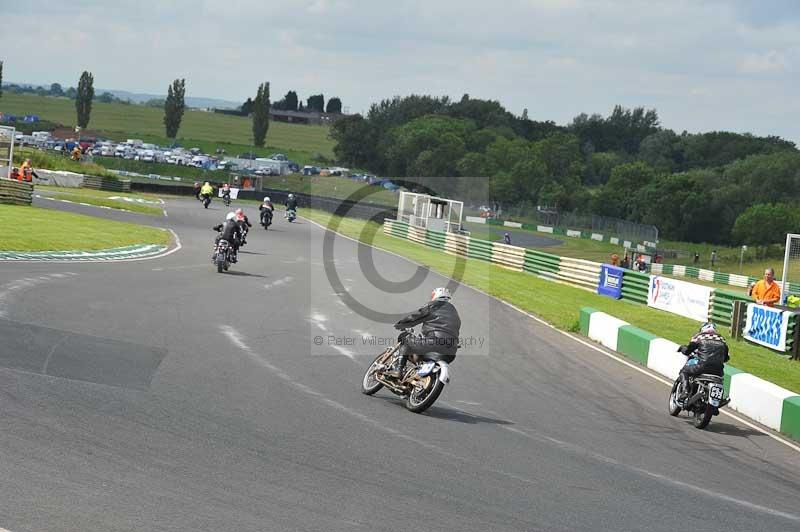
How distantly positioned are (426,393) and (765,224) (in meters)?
103

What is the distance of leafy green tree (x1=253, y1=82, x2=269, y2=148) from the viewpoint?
153m

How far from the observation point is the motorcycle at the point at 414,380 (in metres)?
11.8

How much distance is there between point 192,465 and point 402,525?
1.89m

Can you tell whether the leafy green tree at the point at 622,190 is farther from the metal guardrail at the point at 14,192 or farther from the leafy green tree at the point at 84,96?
the metal guardrail at the point at 14,192

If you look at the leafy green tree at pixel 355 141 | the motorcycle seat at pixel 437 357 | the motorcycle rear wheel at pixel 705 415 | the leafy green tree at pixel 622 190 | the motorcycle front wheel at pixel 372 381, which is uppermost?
the leafy green tree at pixel 355 141

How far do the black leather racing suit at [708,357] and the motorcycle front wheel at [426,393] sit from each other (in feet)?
14.7

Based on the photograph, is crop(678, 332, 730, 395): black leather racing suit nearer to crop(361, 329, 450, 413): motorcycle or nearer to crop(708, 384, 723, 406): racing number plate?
crop(708, 384, 723, 406): racing number plate

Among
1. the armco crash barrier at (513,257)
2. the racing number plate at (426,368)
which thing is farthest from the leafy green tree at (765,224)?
the racing number plate at (426,368)

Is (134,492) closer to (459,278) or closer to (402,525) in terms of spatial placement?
(402,525)

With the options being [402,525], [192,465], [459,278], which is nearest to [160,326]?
[192,465]

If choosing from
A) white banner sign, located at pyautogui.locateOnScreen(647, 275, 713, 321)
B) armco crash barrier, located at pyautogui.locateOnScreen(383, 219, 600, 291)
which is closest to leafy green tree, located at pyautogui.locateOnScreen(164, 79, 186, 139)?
armco crash barrier, located at pyautogui.locateOnScreen(383, 219, 600, 291)

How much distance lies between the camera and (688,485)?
9.98 metres

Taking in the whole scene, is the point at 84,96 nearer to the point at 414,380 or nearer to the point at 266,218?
the point at 266,218

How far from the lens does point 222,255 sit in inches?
1045
